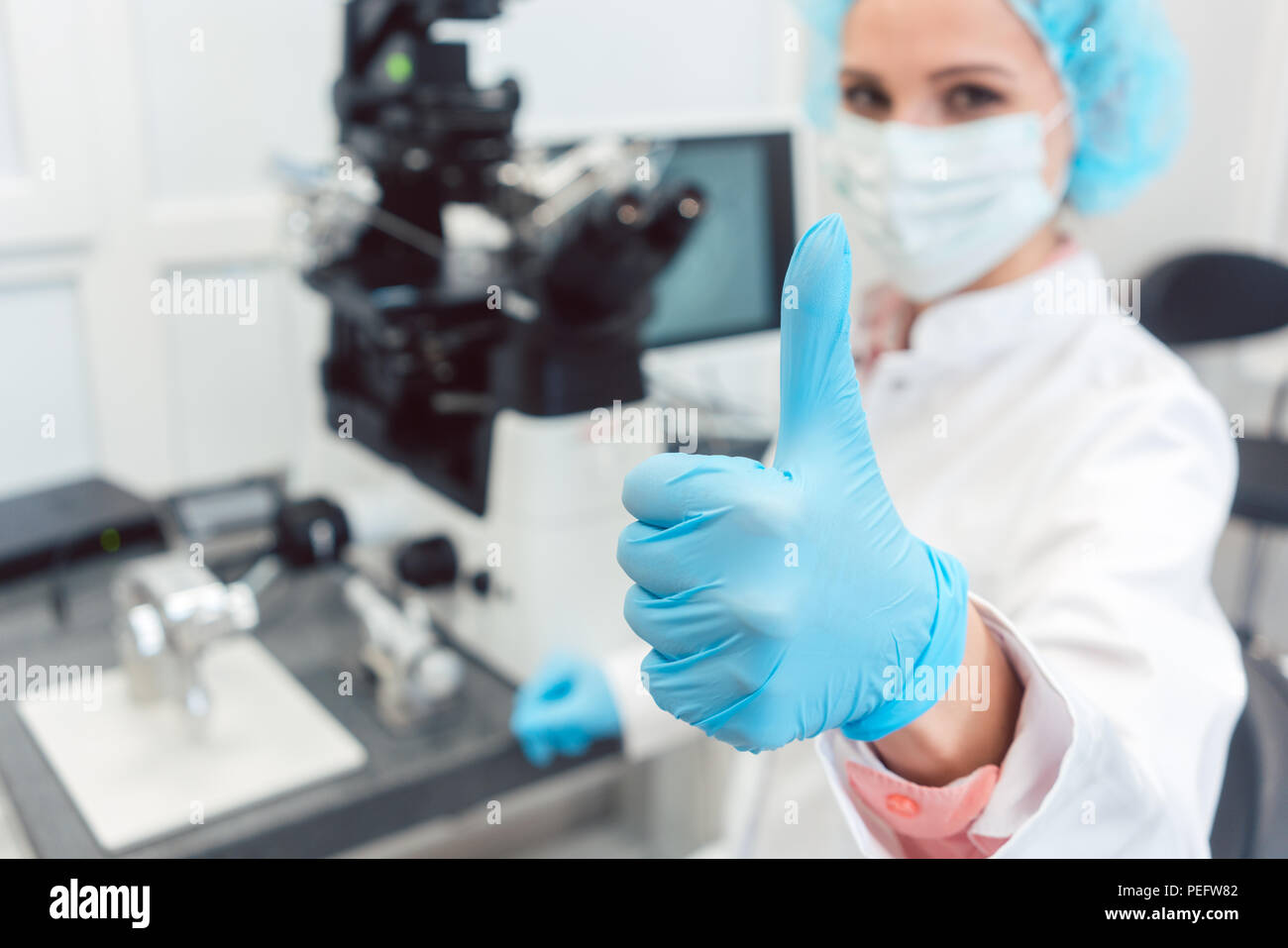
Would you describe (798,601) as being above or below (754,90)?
below

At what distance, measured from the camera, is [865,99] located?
37.8 inches

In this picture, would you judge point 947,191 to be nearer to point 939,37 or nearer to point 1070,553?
point 939,37

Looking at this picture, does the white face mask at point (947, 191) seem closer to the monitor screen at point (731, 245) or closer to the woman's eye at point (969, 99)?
the woman's eye at point (969, 99)

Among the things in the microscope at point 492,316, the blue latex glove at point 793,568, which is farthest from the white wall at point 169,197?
the blue latex glove at point 793,568

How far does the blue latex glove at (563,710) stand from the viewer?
104 centimetres

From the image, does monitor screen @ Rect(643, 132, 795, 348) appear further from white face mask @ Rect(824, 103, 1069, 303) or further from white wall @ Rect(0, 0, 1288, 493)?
white face mask @ Rect(824, 103, 1069, 303)

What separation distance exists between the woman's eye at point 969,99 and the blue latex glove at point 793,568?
52 cm

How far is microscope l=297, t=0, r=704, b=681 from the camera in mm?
1082

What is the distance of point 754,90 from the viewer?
242 centimetres

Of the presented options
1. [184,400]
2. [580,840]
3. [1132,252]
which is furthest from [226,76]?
[1132,252]

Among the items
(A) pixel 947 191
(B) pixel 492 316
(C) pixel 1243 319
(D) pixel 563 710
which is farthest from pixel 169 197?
(C) pixel 1243 319

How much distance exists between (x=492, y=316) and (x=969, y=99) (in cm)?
56
